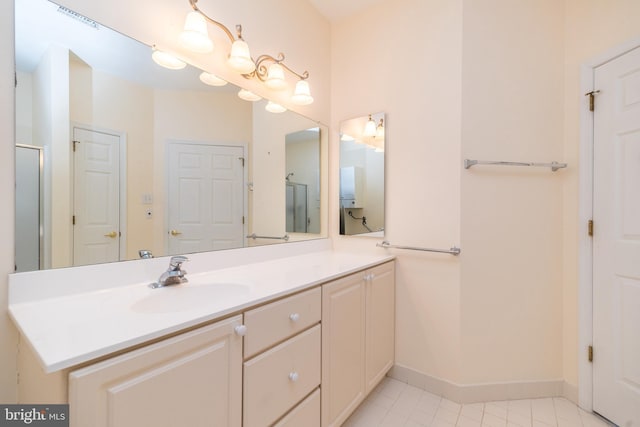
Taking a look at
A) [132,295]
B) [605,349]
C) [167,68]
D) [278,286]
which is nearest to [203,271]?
[132,295]

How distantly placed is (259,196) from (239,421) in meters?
1.19

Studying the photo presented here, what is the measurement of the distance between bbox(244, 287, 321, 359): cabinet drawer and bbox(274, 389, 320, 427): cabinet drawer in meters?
0.31

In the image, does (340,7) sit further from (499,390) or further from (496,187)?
(499,390)

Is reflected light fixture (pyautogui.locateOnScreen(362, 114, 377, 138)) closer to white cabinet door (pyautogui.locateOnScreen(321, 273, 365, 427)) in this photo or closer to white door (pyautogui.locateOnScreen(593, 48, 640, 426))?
white cabinet door (pyautogui.locateOnScreen(321, 273, 365, 427))

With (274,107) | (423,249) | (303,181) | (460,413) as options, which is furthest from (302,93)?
(460,413)

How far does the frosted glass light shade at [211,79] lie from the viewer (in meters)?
1.47

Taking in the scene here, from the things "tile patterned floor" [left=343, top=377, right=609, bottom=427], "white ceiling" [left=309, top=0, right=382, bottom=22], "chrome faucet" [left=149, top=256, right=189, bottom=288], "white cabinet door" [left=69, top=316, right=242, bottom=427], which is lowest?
"tile patterned floor" [left=343, top=377, right=609, bottom=427]

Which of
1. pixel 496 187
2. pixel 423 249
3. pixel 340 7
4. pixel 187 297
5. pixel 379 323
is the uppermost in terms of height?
pixel 340 7

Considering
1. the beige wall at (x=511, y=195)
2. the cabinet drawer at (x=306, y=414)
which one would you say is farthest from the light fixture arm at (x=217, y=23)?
the cabinet drawer at (x=306, y=414)

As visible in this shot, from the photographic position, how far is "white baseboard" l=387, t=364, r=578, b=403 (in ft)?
5.69

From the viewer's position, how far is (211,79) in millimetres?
1506

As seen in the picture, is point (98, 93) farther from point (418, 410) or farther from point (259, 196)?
point (418, 410)

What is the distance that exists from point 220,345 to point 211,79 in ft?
4.35

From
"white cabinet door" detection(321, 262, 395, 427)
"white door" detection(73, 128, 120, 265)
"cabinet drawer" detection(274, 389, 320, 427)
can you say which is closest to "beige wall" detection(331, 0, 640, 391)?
"white cabinet door" detection(321, 262, 395, 427)
